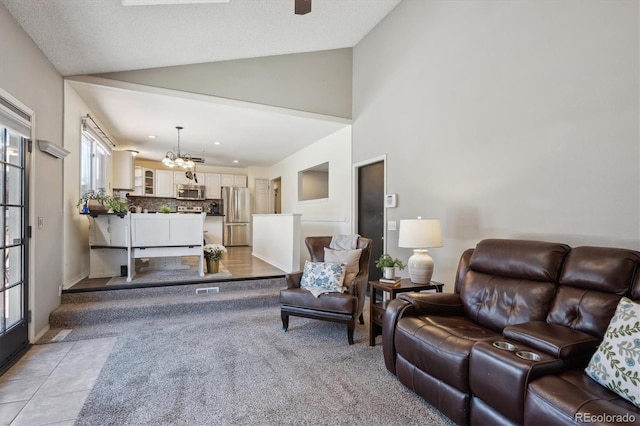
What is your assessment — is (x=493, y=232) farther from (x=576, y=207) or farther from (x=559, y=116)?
(x=559, y=116)

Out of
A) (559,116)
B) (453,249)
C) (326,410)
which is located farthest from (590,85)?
(326,410)

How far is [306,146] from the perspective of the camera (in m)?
6.84

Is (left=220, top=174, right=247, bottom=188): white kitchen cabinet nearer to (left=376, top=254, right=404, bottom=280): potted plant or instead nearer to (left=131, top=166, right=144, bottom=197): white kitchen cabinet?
(left=131, top=166, right=144, bottom=197): white kitchen cabinet

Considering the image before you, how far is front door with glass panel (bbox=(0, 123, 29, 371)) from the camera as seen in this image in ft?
8.24

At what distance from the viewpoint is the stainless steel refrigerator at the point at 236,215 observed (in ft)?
30.9

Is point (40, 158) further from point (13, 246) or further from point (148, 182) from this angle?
point (148, 182)

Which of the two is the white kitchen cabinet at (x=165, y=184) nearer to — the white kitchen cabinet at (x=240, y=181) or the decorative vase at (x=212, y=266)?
the white kitchen cabinet at (x=240, y=181)

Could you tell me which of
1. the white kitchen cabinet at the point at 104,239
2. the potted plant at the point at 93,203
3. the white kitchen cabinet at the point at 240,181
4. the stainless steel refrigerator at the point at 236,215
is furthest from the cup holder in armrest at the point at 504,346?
the white kitchen cabinet at the point at 240,181

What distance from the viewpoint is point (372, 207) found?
16.0 ft

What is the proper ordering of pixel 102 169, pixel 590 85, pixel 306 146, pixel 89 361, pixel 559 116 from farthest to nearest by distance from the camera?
pixel 306 146 → pixel 102 169 → pixel 89 361 → pixel 559 116 → pixel 590 85

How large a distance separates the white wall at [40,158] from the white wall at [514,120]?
3.83 m

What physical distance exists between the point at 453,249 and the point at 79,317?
13.5ft

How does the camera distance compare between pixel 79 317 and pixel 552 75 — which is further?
pixel 79 317

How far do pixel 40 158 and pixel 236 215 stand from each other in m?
6.46
